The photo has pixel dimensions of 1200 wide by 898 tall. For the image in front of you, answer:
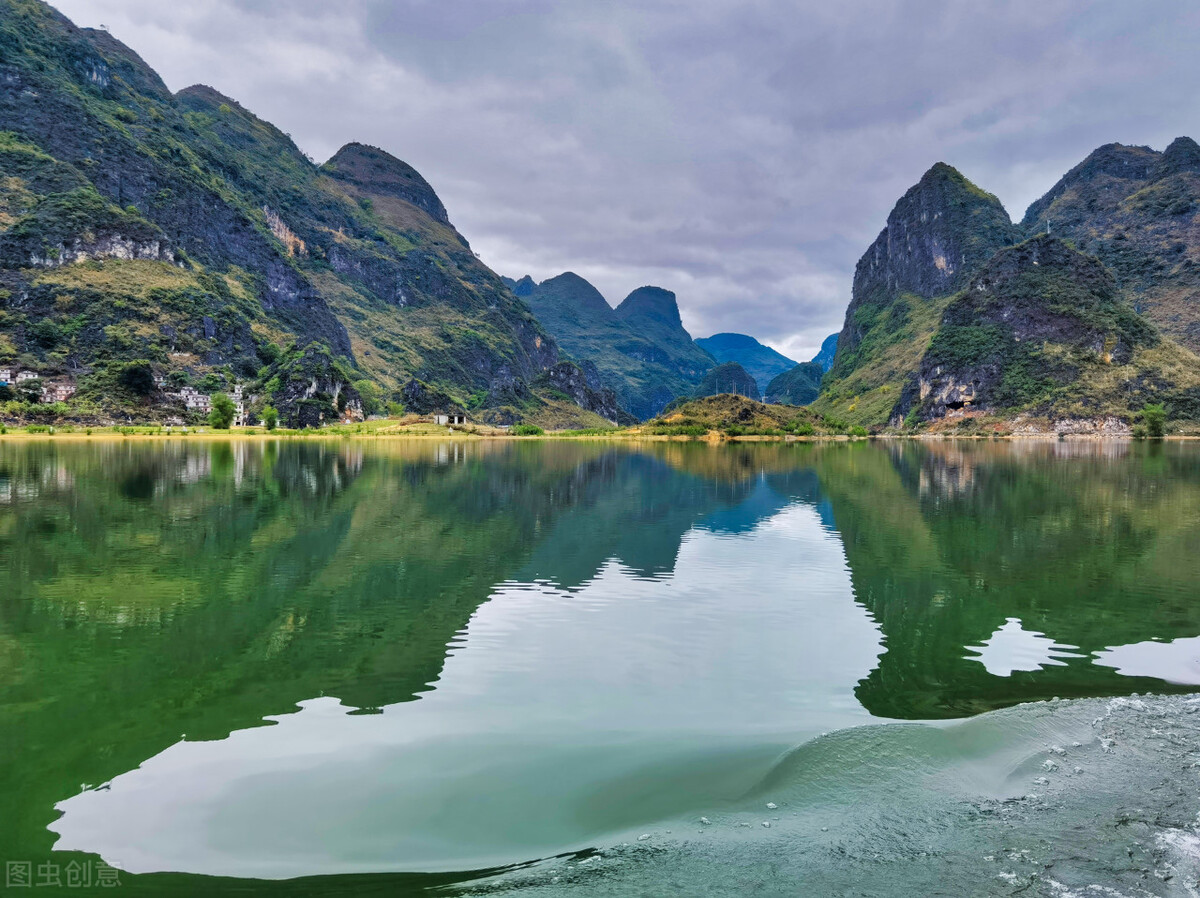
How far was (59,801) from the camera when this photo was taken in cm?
845

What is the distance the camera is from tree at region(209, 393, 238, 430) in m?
167

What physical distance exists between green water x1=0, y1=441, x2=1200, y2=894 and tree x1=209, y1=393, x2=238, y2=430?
486 ft

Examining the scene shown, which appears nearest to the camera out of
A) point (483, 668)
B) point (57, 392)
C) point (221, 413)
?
point (483, 668)

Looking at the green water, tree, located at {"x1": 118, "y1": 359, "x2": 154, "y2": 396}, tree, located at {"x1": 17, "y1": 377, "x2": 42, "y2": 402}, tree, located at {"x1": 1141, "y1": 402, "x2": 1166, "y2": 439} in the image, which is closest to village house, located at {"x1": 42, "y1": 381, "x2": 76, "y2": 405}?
tree, located at {"x1": 17, "y1": 377, "x2": 42, "y2": 402}

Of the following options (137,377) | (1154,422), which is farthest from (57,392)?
(1154,422)

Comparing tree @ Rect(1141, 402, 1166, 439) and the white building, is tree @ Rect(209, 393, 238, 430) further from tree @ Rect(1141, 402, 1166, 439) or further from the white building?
tree @ Rect(1141, 402, 1166, 439)

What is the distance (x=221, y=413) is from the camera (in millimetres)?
168500

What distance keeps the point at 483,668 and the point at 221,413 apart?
180 metres

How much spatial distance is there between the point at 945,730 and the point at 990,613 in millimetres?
9047

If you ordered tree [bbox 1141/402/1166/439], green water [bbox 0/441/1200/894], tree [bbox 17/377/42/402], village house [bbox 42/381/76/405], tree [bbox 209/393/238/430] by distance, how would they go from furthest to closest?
tree [bbox 1141/402/1166/439]
tree [bbox 209/393/238/430]
village house [bbox 42/381/76/405]
tree [bbox 17/377/42/402]
green water [bbox 0/441/1200/894]

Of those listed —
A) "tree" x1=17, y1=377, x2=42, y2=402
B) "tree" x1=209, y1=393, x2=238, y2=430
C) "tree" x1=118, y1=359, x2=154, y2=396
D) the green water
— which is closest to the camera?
the green water

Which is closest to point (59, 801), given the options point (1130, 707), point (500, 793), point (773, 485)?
point (500, 793)

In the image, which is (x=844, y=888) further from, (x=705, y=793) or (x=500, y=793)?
(x=500, y=793)

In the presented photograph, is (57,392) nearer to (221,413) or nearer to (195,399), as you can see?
(195,399)
